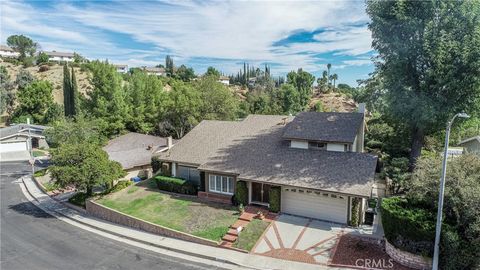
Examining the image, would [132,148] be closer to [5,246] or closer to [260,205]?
[5,246]

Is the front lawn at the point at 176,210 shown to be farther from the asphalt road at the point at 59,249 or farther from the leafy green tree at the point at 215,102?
the leafy green tree at the point at 215,102

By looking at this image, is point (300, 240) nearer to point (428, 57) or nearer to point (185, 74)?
point (428, 57)

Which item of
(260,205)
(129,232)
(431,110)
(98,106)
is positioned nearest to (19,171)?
(98,106)

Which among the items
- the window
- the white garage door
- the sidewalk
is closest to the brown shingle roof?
the window

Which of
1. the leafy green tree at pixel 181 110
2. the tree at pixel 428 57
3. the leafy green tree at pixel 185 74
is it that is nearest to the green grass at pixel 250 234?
the tree at pixel 428 57

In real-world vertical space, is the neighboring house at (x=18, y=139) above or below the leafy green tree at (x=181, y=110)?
below

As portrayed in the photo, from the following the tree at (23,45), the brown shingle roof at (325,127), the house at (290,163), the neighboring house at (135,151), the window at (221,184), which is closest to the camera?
the house at (290,163)
